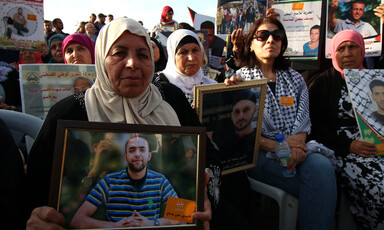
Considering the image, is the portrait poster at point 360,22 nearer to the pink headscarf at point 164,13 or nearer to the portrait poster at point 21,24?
the portrait poster at point 21,24

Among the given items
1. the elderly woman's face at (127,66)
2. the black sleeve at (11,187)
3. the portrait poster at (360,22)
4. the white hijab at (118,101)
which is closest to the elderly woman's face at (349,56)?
the portrait poster at (360,22)

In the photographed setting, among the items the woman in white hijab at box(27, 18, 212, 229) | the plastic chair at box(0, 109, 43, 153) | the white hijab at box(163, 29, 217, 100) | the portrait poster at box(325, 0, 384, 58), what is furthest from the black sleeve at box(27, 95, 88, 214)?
the portrait poster at box(325, 0, 384, 58)

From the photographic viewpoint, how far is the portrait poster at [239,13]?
4.48 meters

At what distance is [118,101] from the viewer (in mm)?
1647

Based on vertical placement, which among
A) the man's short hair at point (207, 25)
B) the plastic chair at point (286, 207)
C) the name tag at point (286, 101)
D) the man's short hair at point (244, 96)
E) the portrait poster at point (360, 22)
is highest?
the man's short hair at point (207, 25)

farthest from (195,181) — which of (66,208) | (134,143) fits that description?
(66,208)

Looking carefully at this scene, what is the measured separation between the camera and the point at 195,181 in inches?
53.8

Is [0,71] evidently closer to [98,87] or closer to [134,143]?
[98,87]

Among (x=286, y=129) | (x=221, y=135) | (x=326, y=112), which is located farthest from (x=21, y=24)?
(x=326, y=112)

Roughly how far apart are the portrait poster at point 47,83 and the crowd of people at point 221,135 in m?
0.08

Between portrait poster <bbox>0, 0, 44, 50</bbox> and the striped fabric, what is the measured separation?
2.82m

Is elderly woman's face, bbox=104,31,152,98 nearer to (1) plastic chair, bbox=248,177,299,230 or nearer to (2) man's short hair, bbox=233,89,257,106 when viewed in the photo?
(2) man's short hair, bbox=233,89,257,106

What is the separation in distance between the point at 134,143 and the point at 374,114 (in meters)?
2.33

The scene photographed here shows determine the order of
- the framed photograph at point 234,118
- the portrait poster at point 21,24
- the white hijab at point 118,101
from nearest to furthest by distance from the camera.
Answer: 1. the white hijab at point 118,101
2. the framed photograph at point 234,118
3. the portrait poster at point 21,24
